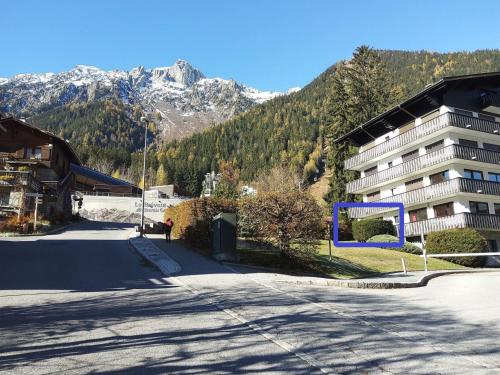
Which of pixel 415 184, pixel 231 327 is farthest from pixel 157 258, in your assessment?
pixel 415 184

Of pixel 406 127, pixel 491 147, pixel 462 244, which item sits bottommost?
pixel 462 244

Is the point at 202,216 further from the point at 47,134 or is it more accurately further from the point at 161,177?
the point at 161,177

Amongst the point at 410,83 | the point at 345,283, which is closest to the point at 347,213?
the point at 345,283

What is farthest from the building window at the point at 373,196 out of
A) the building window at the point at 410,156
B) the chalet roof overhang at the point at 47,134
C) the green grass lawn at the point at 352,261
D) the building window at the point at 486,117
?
the chalet roof overhang at the point at 47,134

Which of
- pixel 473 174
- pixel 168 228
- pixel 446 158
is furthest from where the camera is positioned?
pixel 473 174

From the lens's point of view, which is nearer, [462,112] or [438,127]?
[438,127]

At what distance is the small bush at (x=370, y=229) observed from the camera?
3538cm

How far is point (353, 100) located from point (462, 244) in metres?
32.3

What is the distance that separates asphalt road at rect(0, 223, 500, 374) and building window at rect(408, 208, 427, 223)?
78.9 ft

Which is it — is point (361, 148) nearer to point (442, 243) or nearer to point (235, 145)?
point (442, 243)

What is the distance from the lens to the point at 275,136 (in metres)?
134

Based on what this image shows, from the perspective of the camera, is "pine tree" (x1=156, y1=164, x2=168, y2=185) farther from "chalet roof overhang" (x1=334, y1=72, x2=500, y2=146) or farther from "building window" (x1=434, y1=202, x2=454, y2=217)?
"building window" (x1=434, y1=202, x2=454, y2=217)

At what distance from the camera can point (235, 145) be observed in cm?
14600

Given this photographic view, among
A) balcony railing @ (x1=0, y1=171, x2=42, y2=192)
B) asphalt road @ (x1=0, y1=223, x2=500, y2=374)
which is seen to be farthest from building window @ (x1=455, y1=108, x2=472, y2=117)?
balcony railing @ (x1=0, y1=171, x2=42, y2=192)
